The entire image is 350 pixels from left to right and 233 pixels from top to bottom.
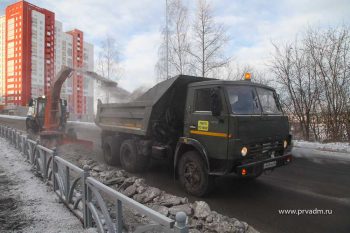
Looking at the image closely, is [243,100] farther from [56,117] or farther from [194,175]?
[56,117]

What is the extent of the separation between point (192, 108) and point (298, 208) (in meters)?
2.74

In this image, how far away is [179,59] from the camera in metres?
21.3

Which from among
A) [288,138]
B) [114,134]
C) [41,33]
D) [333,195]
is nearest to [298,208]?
[333,195]

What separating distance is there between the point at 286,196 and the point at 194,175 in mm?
1879

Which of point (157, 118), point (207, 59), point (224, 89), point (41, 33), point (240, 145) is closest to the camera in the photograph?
point (240, 145)

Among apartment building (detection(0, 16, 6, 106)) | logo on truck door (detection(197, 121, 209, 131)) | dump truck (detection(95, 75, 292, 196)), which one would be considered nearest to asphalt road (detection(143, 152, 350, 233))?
dump truck (detection(95, 75, 292, 196))

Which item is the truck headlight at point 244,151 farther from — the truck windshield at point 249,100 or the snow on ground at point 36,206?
the snow on ground at point 36,206

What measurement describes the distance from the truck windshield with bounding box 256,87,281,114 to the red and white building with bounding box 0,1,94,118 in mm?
51721

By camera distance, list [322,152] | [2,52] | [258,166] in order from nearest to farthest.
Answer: [258,166] → [322,152] → [2,52]

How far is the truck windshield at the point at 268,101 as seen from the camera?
581cm

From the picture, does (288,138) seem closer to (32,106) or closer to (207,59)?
(207,59)

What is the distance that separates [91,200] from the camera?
4016 mm

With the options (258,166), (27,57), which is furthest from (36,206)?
(27,57)

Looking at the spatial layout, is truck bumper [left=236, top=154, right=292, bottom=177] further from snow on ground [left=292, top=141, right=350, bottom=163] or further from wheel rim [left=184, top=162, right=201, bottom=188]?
snow on ground [left=292, top=141, right=350, bottom=163]
